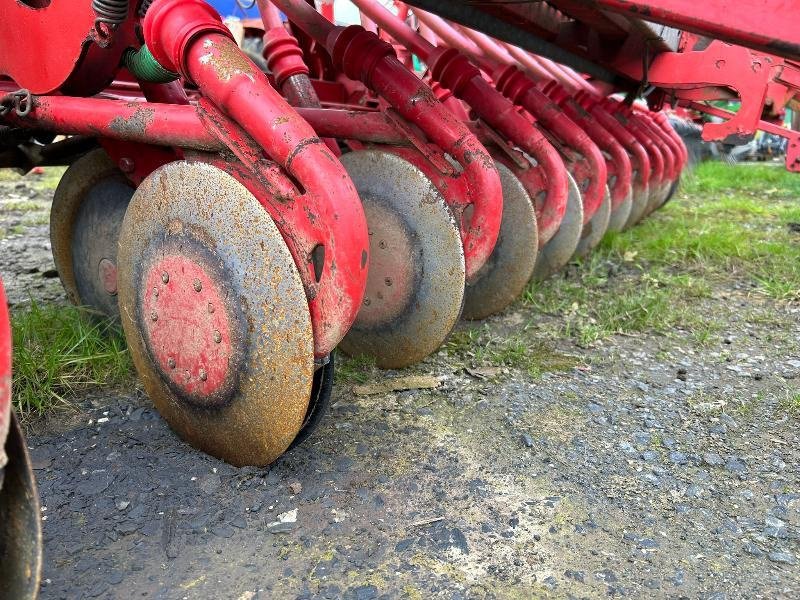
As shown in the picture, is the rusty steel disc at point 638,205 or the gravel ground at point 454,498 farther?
the rusty steel disc at point 638,205

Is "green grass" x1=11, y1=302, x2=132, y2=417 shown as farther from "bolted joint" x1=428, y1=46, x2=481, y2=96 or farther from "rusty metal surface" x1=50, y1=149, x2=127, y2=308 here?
"bolted joint" x1=428, y1=46, x2=481, y2=96

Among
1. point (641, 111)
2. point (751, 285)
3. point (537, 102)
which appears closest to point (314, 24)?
point (537, 102)

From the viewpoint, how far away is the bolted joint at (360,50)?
2.16 meters

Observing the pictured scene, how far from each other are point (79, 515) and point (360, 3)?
2339 mm

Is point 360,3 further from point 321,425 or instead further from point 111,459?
point 111,459

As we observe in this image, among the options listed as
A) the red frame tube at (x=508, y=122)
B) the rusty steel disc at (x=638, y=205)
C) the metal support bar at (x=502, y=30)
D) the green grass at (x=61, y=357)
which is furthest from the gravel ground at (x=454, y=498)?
the rusty steel disc at (x=638, y=205)

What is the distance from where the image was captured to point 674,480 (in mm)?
1623

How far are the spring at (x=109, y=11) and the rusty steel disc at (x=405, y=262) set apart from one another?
2.47 ft

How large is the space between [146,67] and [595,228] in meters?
2.36

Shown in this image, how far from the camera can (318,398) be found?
60.4 inches

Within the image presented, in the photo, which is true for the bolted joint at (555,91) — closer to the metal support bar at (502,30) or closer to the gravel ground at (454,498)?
the metal support bar at (502,30)

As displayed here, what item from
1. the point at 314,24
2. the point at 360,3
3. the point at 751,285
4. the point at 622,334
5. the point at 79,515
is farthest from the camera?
the point at 751,285

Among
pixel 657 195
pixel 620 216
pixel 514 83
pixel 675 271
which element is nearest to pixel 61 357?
pixel 514 83

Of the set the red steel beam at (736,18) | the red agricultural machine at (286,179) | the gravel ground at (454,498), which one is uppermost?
the red steel beam at (736,18)
